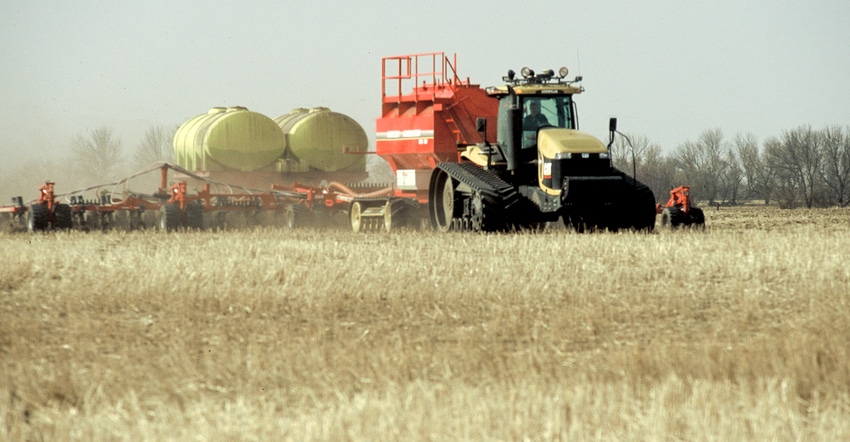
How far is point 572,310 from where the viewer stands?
905 centimetres

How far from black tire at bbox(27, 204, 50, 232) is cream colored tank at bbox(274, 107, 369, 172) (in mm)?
6765

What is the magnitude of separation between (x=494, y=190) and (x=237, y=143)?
390 inches

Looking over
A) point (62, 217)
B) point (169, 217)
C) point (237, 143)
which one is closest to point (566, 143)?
point (169, 217)

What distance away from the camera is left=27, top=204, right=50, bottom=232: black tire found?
19328 mm

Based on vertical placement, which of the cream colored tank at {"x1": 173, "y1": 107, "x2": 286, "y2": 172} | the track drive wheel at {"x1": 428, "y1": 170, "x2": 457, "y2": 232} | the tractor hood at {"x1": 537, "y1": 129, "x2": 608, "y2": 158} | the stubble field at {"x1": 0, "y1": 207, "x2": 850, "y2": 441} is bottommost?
the stubble field at {"x1": 0, "y1": 207, "x2": 850, "y2": 441}

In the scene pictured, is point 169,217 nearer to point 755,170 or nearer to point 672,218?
point 672,218

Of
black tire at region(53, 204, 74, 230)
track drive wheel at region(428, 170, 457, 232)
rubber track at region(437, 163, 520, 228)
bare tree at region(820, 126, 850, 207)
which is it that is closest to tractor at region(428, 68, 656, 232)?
rubber track at region(437, 163, 520, 228)

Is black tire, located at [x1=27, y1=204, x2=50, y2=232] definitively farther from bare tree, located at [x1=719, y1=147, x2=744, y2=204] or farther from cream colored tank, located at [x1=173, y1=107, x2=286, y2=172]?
bare tree, located at [x1=719, y1=147, x2=744, y2=204]

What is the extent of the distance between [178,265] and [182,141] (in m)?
14.5

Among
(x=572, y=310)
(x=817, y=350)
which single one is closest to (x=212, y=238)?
(x=572, y=310)

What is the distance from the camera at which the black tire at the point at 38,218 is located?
19.3 meters

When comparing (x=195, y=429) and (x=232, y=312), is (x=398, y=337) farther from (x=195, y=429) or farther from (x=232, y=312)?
(x=195, y=429)

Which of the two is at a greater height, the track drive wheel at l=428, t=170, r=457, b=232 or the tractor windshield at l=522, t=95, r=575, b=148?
the tractor windshield at l=522, t=95, r=575, b=148

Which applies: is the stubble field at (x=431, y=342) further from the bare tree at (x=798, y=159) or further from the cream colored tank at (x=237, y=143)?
the bare tree at (x=798, y=159)
